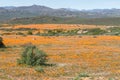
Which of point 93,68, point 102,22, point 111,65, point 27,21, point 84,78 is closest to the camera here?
point 84,78

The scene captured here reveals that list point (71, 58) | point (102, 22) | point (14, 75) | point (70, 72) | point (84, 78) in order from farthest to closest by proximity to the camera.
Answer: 1. point (102, 22)
2. point (71, 58)
3. point (70, 72)
4. point (14, 75)
5. point (84, 78)

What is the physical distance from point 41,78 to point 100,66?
323 inches

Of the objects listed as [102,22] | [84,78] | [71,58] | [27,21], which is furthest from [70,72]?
[27,21]

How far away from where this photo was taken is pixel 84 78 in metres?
19.5

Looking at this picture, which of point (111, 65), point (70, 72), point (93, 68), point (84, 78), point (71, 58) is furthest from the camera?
point (71, 58)

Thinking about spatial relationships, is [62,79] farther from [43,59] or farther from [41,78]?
[43,59]

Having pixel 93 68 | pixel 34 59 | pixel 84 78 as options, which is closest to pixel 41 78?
pixel 84 78

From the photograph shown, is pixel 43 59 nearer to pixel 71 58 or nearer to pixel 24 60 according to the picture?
pixel 24 60

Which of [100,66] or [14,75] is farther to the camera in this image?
[100,66]

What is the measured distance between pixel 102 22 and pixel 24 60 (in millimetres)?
119256

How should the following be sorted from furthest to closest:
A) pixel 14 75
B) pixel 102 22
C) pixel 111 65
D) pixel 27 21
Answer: pixel 27 21 < pixel 102 22 < pixel 111 65 < pixel 14 75

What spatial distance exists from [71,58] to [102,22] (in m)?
114

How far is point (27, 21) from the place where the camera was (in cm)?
16562

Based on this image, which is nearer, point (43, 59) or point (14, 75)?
point (14, 75)
